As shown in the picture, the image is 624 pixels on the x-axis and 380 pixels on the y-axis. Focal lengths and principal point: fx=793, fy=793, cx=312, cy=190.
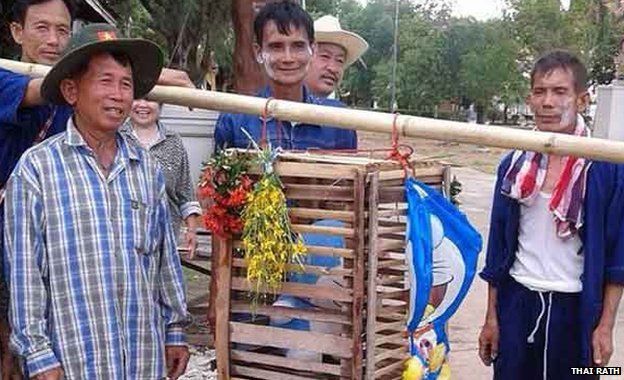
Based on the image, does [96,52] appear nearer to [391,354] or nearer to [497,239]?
[391,354]

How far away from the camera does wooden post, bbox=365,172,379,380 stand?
214 cm

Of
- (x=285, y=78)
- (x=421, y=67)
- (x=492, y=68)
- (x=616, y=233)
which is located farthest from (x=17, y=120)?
(x=421, y=67)

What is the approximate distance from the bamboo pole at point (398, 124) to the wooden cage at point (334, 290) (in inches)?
4.5

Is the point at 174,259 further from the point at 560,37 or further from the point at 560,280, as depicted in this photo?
the point at 560,37

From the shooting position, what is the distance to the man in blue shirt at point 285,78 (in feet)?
8.89

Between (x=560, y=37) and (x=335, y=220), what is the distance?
Result: 33.7 metres

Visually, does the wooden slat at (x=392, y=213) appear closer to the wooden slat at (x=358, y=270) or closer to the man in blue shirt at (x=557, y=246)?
the wooden slat at (x=358, y=270)

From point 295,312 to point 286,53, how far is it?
98 centimetres

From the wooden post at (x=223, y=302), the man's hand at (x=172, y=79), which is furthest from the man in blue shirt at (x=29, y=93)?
the wooden post at (x=223, y=302)

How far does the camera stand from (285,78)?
2.80 m

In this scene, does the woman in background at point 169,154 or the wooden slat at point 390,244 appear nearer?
the wooden slat at point 390,244

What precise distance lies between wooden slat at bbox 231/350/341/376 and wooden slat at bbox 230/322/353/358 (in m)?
0.04

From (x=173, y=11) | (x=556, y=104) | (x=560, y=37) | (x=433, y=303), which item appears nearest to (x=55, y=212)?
(x=433, y=303)

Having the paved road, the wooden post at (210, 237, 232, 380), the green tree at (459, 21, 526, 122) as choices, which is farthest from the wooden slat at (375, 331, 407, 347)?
the green tree at (459, 21, 526, 122)
